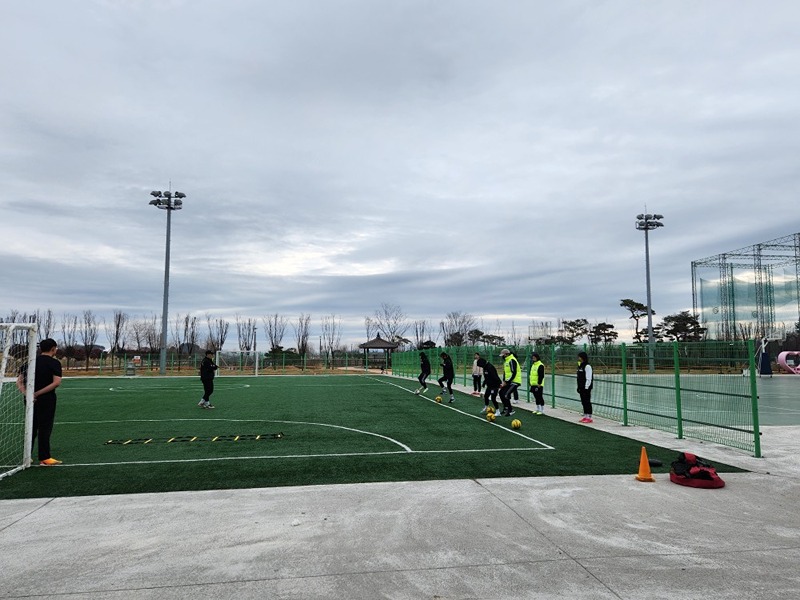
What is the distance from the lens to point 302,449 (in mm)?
10016

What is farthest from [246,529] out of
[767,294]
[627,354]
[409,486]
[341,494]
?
[767,294]

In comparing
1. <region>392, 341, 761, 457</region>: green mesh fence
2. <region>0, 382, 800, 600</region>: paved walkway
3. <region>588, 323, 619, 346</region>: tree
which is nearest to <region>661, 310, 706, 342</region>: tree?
<region>588, 323, 619, 346</region>: tree

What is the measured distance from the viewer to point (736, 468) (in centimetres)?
842

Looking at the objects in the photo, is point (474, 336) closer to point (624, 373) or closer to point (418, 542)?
point (624, 373)

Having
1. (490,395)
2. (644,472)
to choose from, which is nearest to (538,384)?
(490,395)

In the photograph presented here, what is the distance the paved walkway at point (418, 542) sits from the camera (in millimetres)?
4242

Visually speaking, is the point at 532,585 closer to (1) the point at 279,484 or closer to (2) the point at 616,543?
(2) the point at 616,543

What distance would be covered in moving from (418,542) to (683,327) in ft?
208

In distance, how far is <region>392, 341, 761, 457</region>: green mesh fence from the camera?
1034 centimetres

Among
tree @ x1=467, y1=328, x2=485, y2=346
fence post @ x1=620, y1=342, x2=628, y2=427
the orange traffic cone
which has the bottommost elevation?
the orange traffic cone

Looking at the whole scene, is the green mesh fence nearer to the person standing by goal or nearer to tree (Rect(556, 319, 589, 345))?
the person standing by goal

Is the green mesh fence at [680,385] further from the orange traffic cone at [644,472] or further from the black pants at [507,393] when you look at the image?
the orange traffic cone at [644,472]

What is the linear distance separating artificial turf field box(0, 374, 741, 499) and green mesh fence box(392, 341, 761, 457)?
161cm

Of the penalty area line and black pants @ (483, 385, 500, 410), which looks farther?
black pants @ (483, 385, 500, 410)
